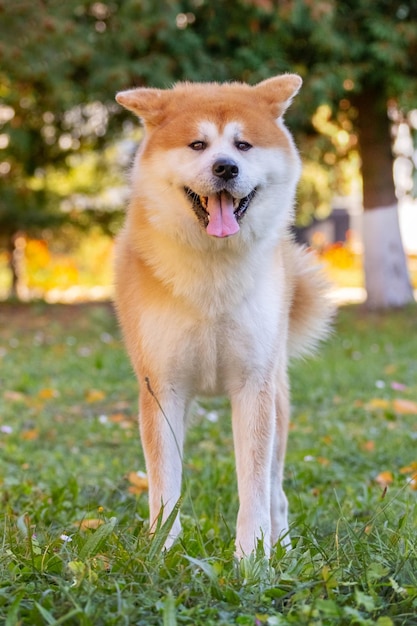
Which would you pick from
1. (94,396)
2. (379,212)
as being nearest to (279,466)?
(94,396)

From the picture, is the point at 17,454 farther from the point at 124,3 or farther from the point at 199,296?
the point at 124,3

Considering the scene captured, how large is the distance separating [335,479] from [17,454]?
5.77 feet

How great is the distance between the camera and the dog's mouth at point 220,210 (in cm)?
299

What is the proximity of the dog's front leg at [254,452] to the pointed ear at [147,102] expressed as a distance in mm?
1092

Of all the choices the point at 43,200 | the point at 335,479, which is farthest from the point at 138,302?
the point at 43,200

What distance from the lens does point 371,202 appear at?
1038 centimetres

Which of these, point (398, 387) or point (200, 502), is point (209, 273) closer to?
point (200, 502)

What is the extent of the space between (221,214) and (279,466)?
124 cm

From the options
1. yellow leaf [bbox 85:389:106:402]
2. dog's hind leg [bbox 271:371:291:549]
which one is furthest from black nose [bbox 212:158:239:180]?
yellow leaf [bbox 85:389:106:402]

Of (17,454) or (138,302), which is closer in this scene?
(138,302)

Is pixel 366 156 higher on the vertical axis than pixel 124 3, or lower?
lower

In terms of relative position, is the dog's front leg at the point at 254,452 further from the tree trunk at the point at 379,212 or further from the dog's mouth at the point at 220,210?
the tree trunk at the point at 379,212

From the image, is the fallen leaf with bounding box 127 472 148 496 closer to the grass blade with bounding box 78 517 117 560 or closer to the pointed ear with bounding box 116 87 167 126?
the grass blade with bounding box 78 517 117 560

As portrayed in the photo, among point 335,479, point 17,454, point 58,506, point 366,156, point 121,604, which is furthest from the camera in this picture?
point 366,156
